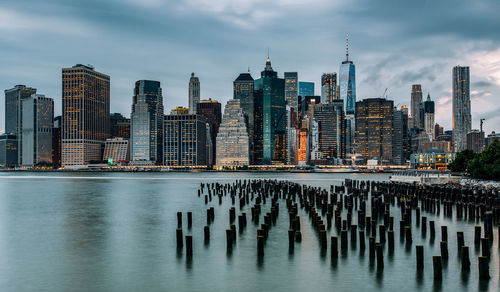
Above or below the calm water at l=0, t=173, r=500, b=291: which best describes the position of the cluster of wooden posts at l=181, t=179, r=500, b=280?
above

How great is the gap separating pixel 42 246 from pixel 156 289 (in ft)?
48.0

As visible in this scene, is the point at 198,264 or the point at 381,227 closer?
the point at 198,264

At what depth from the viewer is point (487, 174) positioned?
84.7 m

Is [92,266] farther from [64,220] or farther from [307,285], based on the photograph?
[64,220]

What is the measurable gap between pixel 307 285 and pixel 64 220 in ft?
106

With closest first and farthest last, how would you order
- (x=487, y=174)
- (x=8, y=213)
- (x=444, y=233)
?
1. (x=444, y=233)
2. (x=8, y=213)
3. (x=487, y=174)

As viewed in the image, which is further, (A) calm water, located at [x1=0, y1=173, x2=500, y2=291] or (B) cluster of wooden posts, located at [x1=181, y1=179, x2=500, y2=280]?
(B) cluster of wooden posts, located at [x1=181, y1=179, x2=500, y2=280]

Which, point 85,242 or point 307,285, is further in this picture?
point 85,242

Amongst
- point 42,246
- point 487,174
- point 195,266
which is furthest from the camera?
point 487,174

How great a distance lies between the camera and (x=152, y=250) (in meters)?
30.0

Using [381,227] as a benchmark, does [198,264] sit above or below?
below

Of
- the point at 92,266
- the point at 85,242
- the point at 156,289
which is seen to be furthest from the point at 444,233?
the point at 85,242

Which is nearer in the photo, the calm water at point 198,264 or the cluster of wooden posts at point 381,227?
the calm water at point 198,264

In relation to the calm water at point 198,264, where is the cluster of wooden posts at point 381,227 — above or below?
above
